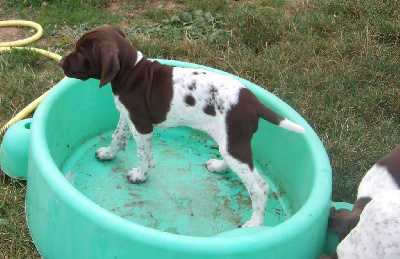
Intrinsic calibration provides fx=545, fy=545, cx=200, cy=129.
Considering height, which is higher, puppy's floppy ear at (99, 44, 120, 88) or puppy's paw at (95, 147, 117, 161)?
puppy's floppy ear at (99, 44, 120, 88)

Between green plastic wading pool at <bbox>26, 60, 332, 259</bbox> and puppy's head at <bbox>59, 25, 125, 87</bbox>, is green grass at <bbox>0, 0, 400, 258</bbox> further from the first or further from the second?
puppy's head at <bbox>59, 25, 125, 87</bbox>

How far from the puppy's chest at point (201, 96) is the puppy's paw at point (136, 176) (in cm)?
67

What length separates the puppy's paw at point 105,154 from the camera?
4.48 metres

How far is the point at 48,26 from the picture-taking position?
6.22 metres

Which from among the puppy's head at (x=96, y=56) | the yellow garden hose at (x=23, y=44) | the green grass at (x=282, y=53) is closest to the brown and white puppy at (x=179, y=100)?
the puppy's head at (x=96, y=56)

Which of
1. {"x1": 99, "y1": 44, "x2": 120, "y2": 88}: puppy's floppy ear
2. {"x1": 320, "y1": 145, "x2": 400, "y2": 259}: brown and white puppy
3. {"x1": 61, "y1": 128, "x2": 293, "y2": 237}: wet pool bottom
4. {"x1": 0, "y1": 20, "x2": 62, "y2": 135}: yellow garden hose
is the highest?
{"x1": 99, "y1": 44, "x2": 120, "y2": 88}: puppy's floppy ear

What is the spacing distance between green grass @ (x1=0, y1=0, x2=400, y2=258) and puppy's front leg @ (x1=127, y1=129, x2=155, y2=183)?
86 cm

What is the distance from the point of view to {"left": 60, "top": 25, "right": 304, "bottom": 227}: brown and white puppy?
3.59 m

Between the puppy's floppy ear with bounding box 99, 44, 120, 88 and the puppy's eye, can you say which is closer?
the puppy's floppy ear with bounding box 99, 44, 120, 88

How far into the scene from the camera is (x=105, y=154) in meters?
4.49

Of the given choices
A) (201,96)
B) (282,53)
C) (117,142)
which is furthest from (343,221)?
(282,53)

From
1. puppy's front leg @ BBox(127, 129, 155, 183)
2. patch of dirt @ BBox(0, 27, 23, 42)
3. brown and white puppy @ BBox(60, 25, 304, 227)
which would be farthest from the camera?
patch of dirt @ BBox(0, 27, 23, 42)

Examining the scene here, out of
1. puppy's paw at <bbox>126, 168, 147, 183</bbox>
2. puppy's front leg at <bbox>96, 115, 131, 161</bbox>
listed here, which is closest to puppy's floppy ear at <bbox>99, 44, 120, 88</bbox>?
puppy's front leg at <bbox>96, 115, 131, 161</bbox>

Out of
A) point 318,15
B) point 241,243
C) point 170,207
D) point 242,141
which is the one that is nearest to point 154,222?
point 170,207
